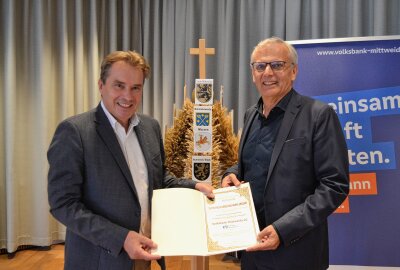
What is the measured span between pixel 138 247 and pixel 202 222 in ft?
1.00

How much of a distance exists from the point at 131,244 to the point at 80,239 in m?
0.27

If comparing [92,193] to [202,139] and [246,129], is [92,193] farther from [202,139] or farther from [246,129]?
[202,139]

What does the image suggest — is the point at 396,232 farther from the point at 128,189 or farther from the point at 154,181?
the point at 128,189

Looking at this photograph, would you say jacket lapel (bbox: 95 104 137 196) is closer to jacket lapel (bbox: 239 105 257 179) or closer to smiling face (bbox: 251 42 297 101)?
jacket lapel (bbox: 239 105 257 179)

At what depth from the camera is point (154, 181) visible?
1.74 m

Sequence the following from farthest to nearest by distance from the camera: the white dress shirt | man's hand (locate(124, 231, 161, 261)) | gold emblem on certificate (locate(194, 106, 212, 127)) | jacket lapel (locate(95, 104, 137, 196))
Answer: gold emblem on certificate (locate(194, 106, 212, 127)) → the white dress shirt → jacket lapel (locate(95, 104, 137, 196)) → man's hand (locate(124, 231, 161, 261))

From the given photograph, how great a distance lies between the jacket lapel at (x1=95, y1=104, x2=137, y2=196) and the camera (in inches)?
60.1

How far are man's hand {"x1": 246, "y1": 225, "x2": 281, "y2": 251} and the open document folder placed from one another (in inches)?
1.2

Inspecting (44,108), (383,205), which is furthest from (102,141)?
(44,108)

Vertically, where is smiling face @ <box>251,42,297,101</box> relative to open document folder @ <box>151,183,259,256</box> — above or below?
above

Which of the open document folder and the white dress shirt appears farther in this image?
the white dress shirt

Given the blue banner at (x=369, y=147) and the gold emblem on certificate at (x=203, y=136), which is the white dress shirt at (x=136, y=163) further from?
the blue banner at (x=369, y=147)

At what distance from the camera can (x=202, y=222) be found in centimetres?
157

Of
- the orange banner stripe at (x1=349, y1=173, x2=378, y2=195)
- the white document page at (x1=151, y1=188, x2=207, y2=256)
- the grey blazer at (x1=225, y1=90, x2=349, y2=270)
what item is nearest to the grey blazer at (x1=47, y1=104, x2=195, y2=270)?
the white document page at (x1=151, y1=188, x2=207, y2=256)
